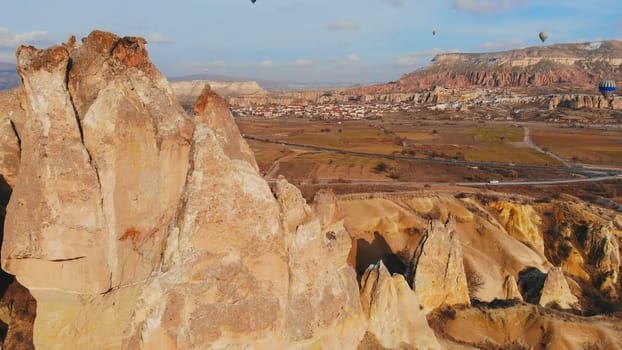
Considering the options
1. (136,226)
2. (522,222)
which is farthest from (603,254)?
(136,226)

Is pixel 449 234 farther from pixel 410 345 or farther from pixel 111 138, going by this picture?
pixel 111 138

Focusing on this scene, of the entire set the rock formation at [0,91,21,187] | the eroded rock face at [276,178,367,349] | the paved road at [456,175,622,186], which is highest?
the rock formation at [0,91,21,187]

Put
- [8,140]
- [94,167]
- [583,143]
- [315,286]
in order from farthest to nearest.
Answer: [583,143] → [8,140] → [315,286] → [94,167]

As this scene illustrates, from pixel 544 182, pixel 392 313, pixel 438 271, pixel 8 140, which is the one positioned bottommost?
pixel 544 182

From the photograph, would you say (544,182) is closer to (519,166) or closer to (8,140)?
(519,166)

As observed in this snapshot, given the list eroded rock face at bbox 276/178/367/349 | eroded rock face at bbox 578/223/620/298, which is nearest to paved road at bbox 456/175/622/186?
eroded rock face at bbox 578/223/620/298

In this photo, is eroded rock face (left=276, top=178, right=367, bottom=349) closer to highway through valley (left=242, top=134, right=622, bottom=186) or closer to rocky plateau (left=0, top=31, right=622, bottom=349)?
rocky plateau (left=0, top=31, right=622, bottom=349)
